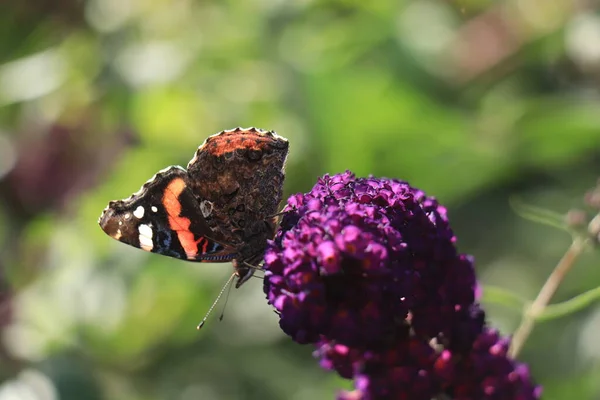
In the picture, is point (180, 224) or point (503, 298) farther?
point (180, 224)

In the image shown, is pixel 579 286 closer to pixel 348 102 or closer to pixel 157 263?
pixel 348 102

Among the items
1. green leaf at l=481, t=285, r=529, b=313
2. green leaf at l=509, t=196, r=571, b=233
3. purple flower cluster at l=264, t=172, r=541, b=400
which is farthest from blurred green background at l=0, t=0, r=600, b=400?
purple flower cluster at l=264, t=172, r=541, b=400

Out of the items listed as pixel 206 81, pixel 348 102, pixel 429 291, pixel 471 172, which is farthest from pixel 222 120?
pixel 429 291

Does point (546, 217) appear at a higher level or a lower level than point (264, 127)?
lower

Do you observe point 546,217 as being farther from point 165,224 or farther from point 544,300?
point 165,224

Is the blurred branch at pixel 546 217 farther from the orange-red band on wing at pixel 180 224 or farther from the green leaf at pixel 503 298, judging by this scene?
the orange-red band on wing at pixel 180 224

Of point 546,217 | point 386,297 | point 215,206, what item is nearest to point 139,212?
point 215,206

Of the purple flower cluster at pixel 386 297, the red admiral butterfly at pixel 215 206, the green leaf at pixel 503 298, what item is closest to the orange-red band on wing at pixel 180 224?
the red admiral butterfly at pixel 215 206

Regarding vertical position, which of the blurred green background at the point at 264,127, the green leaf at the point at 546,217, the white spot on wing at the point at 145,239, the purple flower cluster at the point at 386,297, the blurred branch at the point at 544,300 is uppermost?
the blurred green background at the point at 264,127
